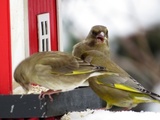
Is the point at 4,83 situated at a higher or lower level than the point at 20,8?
lower

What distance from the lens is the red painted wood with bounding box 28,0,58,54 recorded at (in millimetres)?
5939

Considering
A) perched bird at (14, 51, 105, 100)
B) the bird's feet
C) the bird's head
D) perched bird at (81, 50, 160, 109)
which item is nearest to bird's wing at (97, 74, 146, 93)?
perched bird at (81, 50, 160, 109)

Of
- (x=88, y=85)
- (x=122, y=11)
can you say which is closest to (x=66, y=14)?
(x=122, y=11)

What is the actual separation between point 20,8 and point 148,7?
7.34 feet

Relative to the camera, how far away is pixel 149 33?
732 centimetres

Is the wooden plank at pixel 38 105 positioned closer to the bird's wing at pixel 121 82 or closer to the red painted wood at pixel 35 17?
the bird's wing at pixel 121 82

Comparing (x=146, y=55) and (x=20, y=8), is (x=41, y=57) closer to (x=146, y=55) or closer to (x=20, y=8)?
(x=20, y=8)

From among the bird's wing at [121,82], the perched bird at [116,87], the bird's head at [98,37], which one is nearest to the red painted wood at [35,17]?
the bird's head at [98,37]

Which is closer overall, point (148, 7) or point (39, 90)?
point (39, 90)

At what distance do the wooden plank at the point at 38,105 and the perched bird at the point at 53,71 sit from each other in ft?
0.18

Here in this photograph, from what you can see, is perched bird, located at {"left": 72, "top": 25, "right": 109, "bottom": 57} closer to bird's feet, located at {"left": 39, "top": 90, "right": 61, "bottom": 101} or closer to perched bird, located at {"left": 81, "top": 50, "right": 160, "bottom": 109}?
perched bird, located at {"left": 81, "top": 50, "right": 160, "bottom": 109}

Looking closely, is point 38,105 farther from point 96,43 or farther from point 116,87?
point 96,43

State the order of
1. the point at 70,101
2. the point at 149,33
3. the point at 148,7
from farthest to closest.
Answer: the point at 148,7
the point at 149,33
the point at 70,101

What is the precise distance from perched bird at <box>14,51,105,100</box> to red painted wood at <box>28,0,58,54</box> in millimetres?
432
